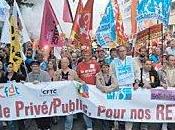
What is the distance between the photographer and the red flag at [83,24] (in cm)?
1456

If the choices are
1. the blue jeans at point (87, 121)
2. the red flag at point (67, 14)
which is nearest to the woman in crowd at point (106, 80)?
the blue jeans at point (87, 121)

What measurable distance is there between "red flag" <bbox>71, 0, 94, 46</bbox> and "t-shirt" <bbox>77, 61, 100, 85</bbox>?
2115mm

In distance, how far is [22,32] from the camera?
12.9 m

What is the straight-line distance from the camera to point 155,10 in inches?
568

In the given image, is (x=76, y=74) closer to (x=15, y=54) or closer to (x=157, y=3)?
(x=15, y=54)

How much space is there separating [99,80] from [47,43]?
2495 millimetres

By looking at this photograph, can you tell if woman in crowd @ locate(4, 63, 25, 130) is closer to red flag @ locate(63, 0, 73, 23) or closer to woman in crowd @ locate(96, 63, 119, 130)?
woman in crowd @ locate(96, 63, 119, 130)

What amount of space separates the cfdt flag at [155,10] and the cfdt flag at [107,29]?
2.57ft

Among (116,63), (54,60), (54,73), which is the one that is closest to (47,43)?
(54,60)

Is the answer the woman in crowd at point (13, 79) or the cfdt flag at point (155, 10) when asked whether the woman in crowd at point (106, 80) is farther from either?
the cfdt flag at point (155, 10)

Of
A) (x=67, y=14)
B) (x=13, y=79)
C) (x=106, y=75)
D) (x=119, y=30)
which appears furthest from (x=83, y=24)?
(x=13, y=79)

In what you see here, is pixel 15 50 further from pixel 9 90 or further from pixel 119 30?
pixel 119 30

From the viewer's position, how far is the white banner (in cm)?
1197

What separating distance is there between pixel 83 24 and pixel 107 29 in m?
0.80
